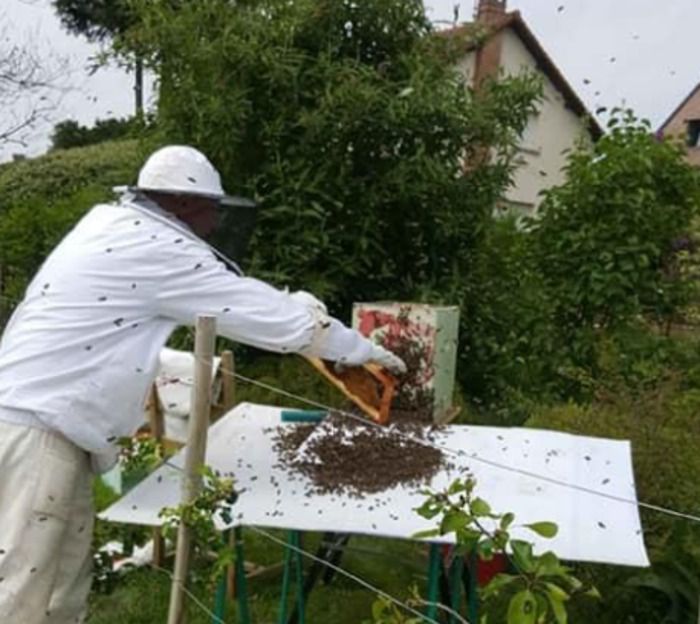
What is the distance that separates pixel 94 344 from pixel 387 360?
2.98 feet

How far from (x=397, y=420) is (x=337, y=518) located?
0.69 m

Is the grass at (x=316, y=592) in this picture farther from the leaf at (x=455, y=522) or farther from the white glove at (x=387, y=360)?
the leaf at (x=455, y=522)

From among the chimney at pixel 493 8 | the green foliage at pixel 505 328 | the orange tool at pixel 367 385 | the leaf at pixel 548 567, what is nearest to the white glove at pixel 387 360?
the orange tool at pixel 367 385

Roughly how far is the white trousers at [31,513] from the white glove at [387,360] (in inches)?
37.0

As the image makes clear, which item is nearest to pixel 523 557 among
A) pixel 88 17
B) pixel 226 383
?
pixel 226 383

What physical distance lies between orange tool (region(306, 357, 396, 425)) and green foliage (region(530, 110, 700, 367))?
89.4 inches

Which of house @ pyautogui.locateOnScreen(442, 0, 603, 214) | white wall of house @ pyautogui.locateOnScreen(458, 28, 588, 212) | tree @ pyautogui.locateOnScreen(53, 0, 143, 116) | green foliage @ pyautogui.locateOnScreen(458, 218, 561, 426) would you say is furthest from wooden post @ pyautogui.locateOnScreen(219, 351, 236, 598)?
white wall of house @ pyautogui.locateOnScreen(458, 28, 588, 212)

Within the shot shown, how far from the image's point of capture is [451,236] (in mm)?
5129

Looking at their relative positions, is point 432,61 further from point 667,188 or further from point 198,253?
point 198,253

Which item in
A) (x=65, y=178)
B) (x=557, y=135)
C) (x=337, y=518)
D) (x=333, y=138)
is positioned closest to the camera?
(x=337, y=518)

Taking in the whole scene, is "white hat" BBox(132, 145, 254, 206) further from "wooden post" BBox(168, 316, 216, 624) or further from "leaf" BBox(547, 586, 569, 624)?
"leaf" BBox(547, 586, 569, 624)

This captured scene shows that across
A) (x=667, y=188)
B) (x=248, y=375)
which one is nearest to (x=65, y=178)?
(x=248, y=375)

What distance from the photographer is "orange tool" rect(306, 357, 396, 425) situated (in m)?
2.87

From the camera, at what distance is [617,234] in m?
4.84
